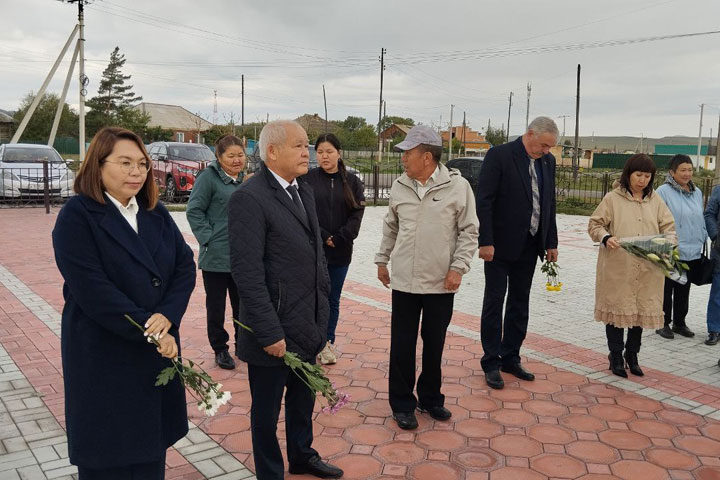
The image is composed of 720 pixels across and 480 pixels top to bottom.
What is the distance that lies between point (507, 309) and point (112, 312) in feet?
11.2

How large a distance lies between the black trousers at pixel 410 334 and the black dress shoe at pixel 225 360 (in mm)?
1541

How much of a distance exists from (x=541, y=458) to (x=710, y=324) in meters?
3.36

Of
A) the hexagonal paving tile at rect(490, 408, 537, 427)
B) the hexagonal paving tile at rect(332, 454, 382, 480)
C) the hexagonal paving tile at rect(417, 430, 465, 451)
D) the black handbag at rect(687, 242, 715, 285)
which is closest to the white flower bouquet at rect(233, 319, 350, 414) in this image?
the hexagonal paving tile at rect(332, 454, 382, 480)

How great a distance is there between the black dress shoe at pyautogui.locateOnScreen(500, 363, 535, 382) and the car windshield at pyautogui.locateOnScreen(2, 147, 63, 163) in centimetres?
1550

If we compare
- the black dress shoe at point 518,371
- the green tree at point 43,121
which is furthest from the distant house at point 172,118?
the black dress shoe at point 518,371

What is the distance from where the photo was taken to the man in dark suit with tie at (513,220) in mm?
4570

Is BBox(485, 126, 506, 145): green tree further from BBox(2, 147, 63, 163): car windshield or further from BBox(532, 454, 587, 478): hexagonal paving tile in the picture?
BBox(532, 454, 587, 478): hexagonal paving tile

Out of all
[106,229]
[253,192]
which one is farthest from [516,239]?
[106,229]

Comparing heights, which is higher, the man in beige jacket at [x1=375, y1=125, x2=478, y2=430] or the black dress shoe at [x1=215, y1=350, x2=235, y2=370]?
the man in beige jacket at [x1=375, y1=125, x2=478, y2=430]

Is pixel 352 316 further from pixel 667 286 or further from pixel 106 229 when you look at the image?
pixel 106 229

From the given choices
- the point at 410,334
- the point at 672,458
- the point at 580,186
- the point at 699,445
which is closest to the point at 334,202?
the point at 410,334

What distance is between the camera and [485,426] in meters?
3.97

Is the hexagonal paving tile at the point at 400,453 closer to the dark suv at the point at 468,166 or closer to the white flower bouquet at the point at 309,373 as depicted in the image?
the white flower bouquet at the point at 309,373

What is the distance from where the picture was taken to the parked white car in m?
16.0
